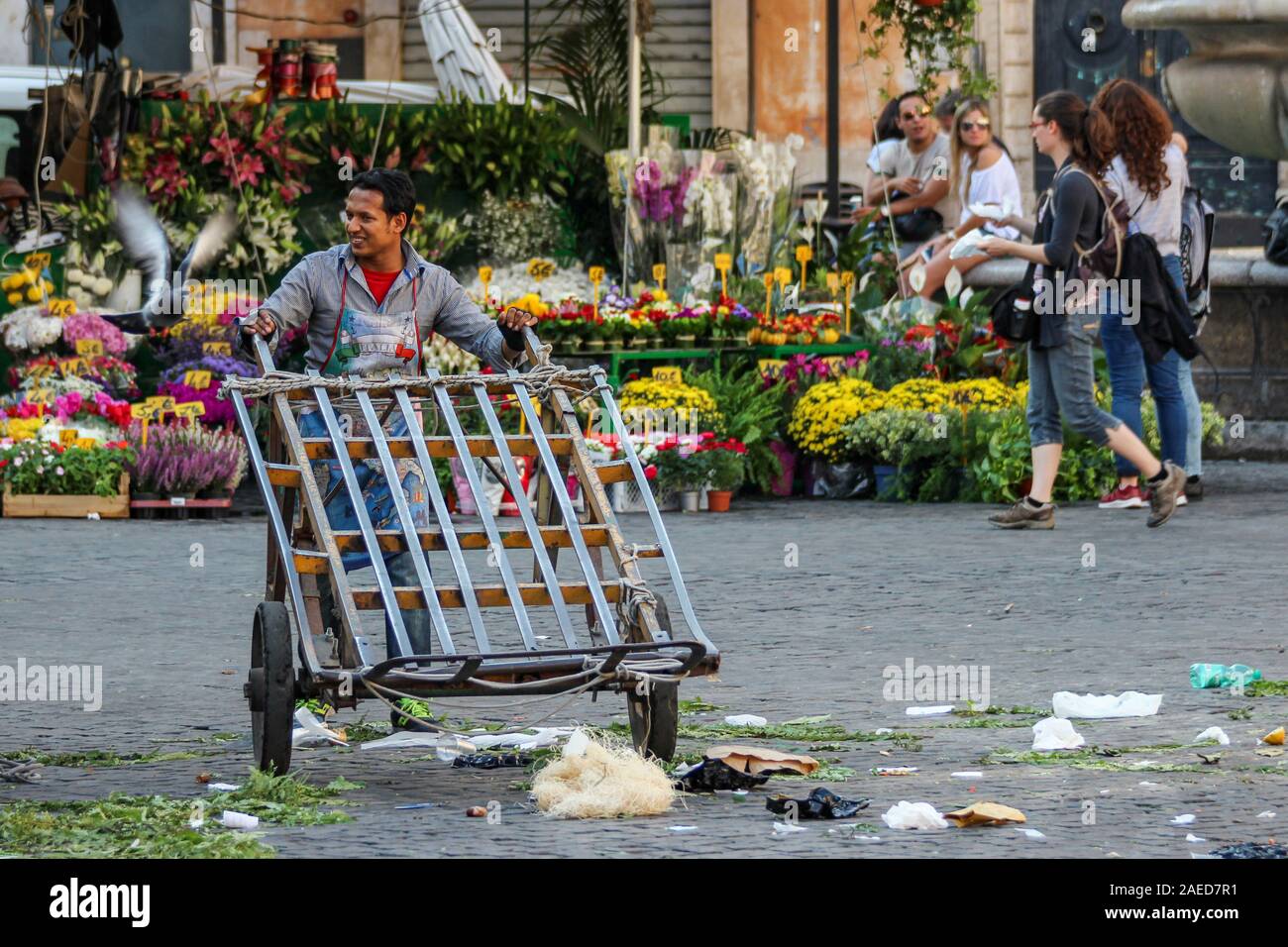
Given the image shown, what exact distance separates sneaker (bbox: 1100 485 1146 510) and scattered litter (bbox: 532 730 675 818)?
6802 mm

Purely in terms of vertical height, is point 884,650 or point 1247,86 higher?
point 1247,86

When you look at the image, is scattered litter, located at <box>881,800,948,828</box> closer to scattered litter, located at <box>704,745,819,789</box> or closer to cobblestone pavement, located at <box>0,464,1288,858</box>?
cobblestone pavement, located at <box>0,464,1288,858</box>

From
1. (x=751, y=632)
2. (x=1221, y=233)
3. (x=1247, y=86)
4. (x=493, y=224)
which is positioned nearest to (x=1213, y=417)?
(x=1247, y=86)

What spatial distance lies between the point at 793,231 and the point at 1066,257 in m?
4.94

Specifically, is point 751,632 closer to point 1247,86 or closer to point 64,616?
point 64,616

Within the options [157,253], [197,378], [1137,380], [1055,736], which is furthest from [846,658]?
[157,253]

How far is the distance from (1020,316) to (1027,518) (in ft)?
3.40

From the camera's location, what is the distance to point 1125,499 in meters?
12.0

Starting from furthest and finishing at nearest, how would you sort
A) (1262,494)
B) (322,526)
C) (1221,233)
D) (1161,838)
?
(1221,233) → (1262,494) → (322,526) → (1161,838)

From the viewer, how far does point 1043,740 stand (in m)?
6.17

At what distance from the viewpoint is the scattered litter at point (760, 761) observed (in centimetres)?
573

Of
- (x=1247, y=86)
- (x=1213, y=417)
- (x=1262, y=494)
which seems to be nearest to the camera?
(x=1247, y=86)

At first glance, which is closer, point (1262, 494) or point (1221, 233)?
point (1262, 494)

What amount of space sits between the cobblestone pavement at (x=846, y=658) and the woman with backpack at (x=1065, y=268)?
0.52 metres
